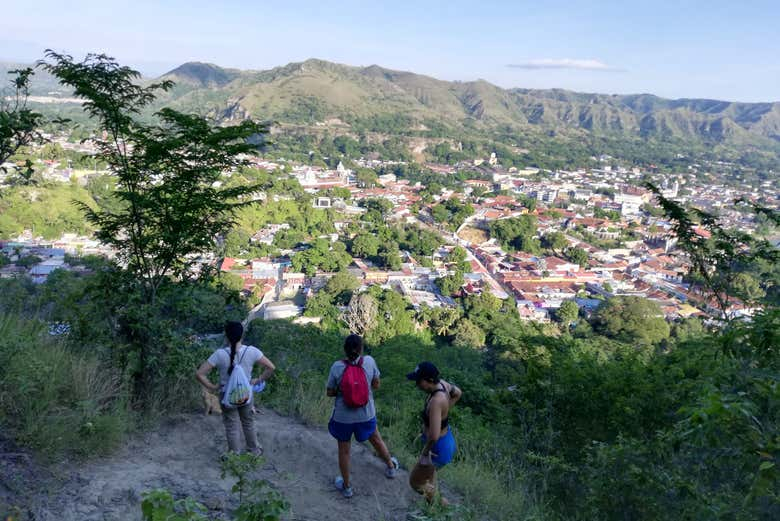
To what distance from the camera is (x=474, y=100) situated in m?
124

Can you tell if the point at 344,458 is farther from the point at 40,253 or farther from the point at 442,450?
the point at 40,253

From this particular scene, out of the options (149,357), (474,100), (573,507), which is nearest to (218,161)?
(149,357)

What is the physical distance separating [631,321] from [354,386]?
51.8ft

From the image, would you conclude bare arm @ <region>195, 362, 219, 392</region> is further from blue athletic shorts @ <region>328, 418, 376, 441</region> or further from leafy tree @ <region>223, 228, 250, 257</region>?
leafy tree @ <region>223, 228, 250, 257</region>

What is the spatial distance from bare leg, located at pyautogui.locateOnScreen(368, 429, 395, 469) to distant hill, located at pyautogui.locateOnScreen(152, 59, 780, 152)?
74137 millimetres

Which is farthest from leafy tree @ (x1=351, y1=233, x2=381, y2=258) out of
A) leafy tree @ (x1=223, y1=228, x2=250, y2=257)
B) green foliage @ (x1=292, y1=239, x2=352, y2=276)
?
leafy tree @ (x1=223, y1=228, x2=250, y2=257)

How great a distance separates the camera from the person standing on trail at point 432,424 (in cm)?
243

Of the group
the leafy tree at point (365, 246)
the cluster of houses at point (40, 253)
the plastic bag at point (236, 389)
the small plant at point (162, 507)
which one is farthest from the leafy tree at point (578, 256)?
the small plant at point (162, 507)

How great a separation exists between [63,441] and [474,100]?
128m

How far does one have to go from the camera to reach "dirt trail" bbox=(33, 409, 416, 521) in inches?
90.0

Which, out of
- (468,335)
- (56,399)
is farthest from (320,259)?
(56,399)

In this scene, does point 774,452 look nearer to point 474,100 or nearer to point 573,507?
point 573,507

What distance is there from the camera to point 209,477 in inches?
107

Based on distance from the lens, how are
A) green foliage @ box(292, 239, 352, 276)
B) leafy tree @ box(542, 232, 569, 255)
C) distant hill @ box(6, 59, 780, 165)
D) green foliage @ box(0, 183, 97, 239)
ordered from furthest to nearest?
distant hill @ box(6, 59, 780, 165) < leafy tree @ box(542, 232, 569, 255) < green foliage @ box(292, 239, 352, 276) < green foliage @ box(0, 183, 97, 239)
